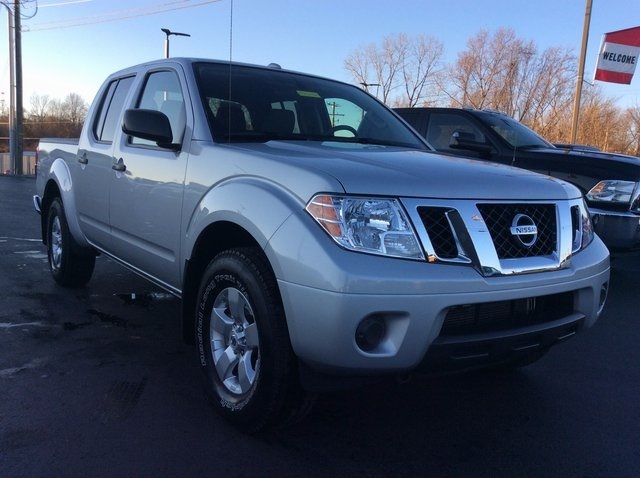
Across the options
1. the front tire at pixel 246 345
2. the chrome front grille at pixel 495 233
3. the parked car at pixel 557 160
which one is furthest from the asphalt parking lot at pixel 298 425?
the parked car at pixel 557 160

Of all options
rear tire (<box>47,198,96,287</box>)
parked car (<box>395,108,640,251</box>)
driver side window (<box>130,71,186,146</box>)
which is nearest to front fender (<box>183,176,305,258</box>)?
driver side window (<box>130,71,186,146</box>)

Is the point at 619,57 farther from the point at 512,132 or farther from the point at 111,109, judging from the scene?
the point at 111,109

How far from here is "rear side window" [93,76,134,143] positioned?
15.2ft

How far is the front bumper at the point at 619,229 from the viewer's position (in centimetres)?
600

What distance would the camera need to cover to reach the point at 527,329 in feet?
8.77

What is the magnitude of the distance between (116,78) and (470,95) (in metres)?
31.3

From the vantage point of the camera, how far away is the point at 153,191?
370 cm

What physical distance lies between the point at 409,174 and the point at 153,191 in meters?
1.79

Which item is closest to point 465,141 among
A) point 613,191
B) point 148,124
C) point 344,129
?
point 344,129

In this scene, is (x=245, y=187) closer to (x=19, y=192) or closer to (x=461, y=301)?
(x=461, y=301)

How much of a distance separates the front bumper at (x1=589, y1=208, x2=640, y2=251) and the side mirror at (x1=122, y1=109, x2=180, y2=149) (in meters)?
4.50

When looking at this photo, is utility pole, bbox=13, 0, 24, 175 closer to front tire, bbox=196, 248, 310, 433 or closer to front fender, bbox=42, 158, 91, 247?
front fender, bbox=42, 158, 91, 247

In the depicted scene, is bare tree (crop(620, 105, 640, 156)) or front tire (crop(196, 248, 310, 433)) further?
bare tree (crop(620, 105, 640, 156))

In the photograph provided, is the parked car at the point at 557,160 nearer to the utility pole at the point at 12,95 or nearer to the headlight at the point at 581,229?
the headlight at the point at 581,229
